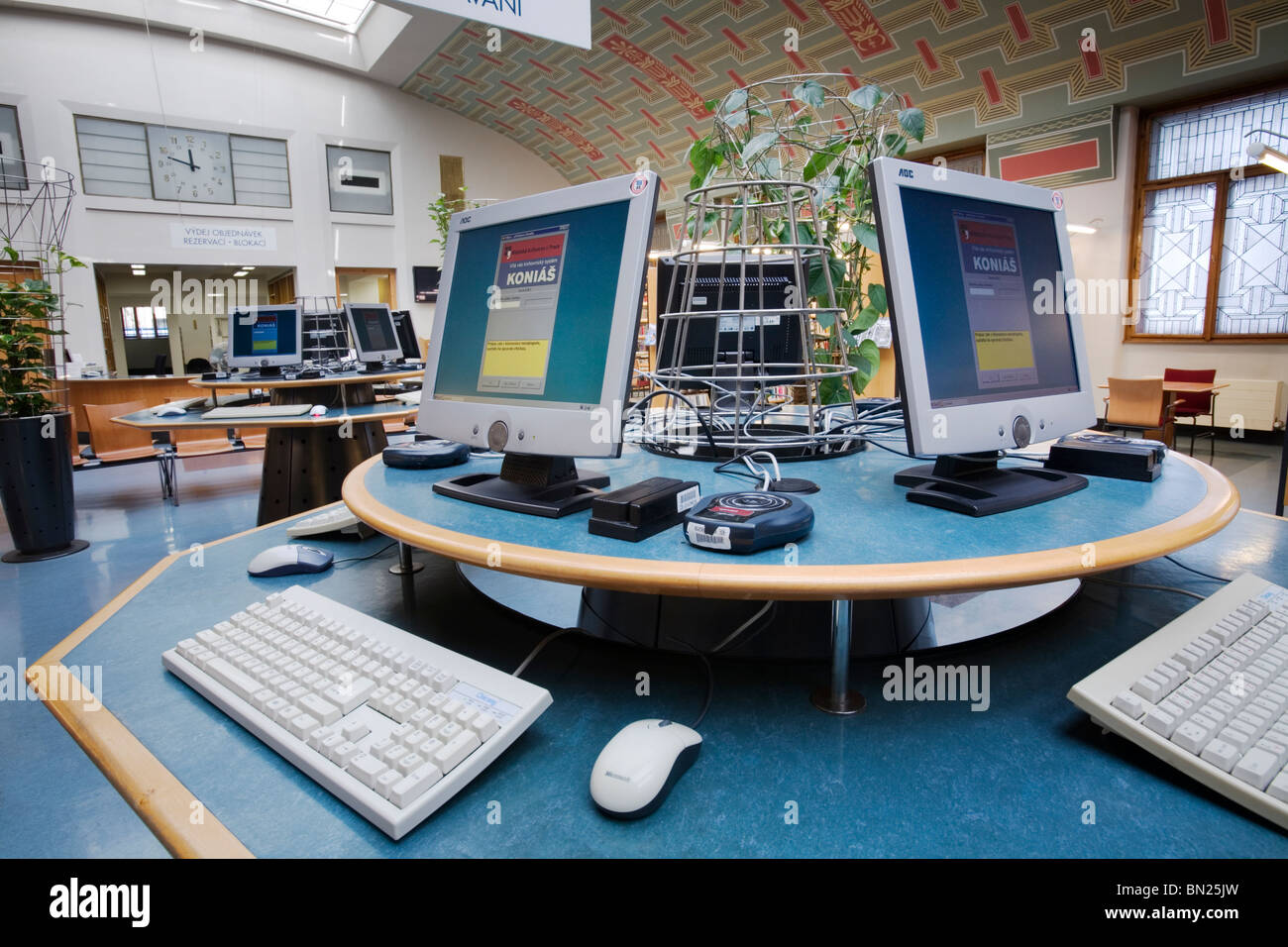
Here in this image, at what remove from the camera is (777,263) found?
1906mm

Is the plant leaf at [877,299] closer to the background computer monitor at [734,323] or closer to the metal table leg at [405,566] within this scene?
the background computer monitor at [734,323]

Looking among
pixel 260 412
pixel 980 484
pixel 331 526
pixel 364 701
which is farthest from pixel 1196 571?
pixel 260 412

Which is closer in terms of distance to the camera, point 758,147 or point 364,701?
point 364,701

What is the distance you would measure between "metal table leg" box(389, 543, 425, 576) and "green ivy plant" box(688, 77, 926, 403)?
2.85 feet

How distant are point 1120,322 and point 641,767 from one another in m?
8.04

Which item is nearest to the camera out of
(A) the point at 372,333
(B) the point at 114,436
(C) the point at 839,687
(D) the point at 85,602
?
(C) the point at 839,687

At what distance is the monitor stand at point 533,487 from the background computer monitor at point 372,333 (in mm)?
3906

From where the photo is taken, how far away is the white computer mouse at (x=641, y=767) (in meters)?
0.64

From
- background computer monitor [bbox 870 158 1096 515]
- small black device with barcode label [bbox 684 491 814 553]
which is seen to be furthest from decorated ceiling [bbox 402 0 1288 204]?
small black device with barcode label [bbox 684 491 814 553]

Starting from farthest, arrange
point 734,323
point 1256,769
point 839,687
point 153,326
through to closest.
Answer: point 153,326 → point 734,323 → point 839,687 → point 1256,769

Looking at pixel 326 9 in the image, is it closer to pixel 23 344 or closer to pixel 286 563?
pixel 23 344
